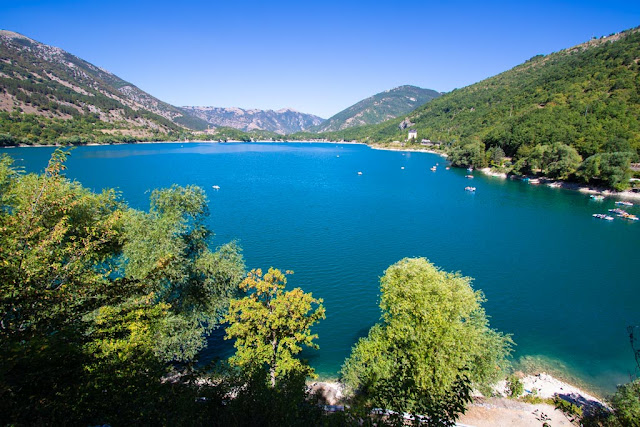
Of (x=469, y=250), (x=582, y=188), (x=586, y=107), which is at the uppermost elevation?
(x=586, y=107)

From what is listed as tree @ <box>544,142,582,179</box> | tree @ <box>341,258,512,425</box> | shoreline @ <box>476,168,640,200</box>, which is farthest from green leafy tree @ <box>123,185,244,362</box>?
tree @ <box>544,142,582,179</box>

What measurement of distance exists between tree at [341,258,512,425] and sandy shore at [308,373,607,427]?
138cm

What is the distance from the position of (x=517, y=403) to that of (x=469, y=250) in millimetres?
34375

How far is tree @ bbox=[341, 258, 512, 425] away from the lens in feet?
57.7

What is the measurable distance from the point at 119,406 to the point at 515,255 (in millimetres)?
57722

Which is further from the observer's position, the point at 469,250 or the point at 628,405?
the point at 469,250

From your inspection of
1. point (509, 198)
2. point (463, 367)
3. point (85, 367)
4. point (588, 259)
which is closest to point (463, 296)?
point (463, 367)

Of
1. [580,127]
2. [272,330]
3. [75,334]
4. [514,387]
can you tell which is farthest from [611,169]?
[75,334]

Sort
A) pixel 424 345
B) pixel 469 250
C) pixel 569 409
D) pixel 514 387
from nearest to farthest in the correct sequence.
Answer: pixel 569 409
pixel 424 345
pixel 514 387
pixel 469 250

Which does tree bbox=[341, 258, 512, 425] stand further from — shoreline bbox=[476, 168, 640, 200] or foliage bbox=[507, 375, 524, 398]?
shoreline bbox=[476, 168, 640, 200]

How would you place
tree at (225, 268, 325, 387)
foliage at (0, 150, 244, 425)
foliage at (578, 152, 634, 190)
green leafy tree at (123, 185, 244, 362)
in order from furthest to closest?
foliage at (578, 152, 634, 190), green leafy tree at (123, 185, 244, 362), tree at (225, 268, 325, 387), foliage at (0, 150, 244, 425)

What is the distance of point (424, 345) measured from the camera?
19250 mm

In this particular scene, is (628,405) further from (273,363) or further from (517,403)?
(273,363)

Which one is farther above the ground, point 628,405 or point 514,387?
point 628,405
